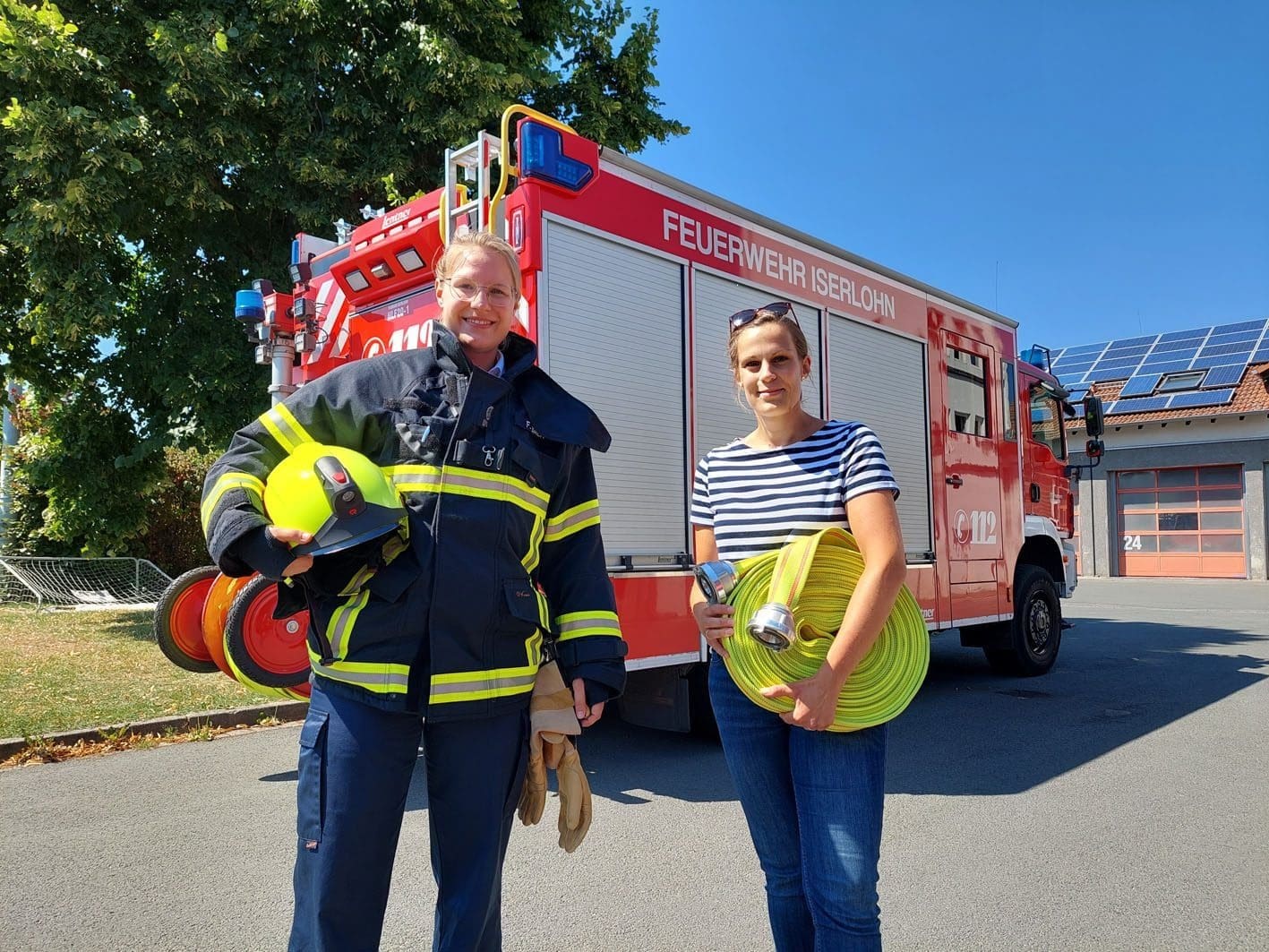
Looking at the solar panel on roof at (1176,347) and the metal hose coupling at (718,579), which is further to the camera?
the solar panel on roof at (1176,347)

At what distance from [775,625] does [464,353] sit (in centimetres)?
89

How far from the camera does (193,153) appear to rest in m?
9.49

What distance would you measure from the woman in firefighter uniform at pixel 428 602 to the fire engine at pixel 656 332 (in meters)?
2.38

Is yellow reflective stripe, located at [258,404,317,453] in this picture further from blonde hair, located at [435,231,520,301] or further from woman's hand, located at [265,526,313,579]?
blonde hair, located at [435,231,520,301]

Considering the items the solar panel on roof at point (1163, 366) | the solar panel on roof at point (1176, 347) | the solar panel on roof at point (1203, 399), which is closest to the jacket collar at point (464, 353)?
the solar panel on roof at point (1203, 399)

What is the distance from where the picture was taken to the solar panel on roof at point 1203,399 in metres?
22.0

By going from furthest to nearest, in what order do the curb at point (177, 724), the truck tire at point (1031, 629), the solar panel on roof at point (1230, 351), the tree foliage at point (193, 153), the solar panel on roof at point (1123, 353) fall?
the solar panel on roof at point (1123, 353), the solar panel on roof at point (1230, 351), the tree foliage at point (193, 153), the truck tire at point (1031, 629), the curb at point (177, 724)

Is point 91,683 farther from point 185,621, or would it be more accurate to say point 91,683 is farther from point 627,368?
point 627,368

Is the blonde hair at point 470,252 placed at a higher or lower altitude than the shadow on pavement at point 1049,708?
higher

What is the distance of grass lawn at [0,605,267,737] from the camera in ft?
20.0

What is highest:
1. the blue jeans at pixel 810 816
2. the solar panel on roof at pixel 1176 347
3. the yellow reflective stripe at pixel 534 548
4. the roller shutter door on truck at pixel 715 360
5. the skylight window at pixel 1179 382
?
the solar panel on roof at pixel 1176 347

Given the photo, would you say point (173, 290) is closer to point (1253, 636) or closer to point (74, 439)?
point (74, 439)

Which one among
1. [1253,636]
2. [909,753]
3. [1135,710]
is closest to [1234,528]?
[1253,636]

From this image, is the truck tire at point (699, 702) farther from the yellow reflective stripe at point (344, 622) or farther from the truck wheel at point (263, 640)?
the yellow reflective stripe at point (344, 622)
